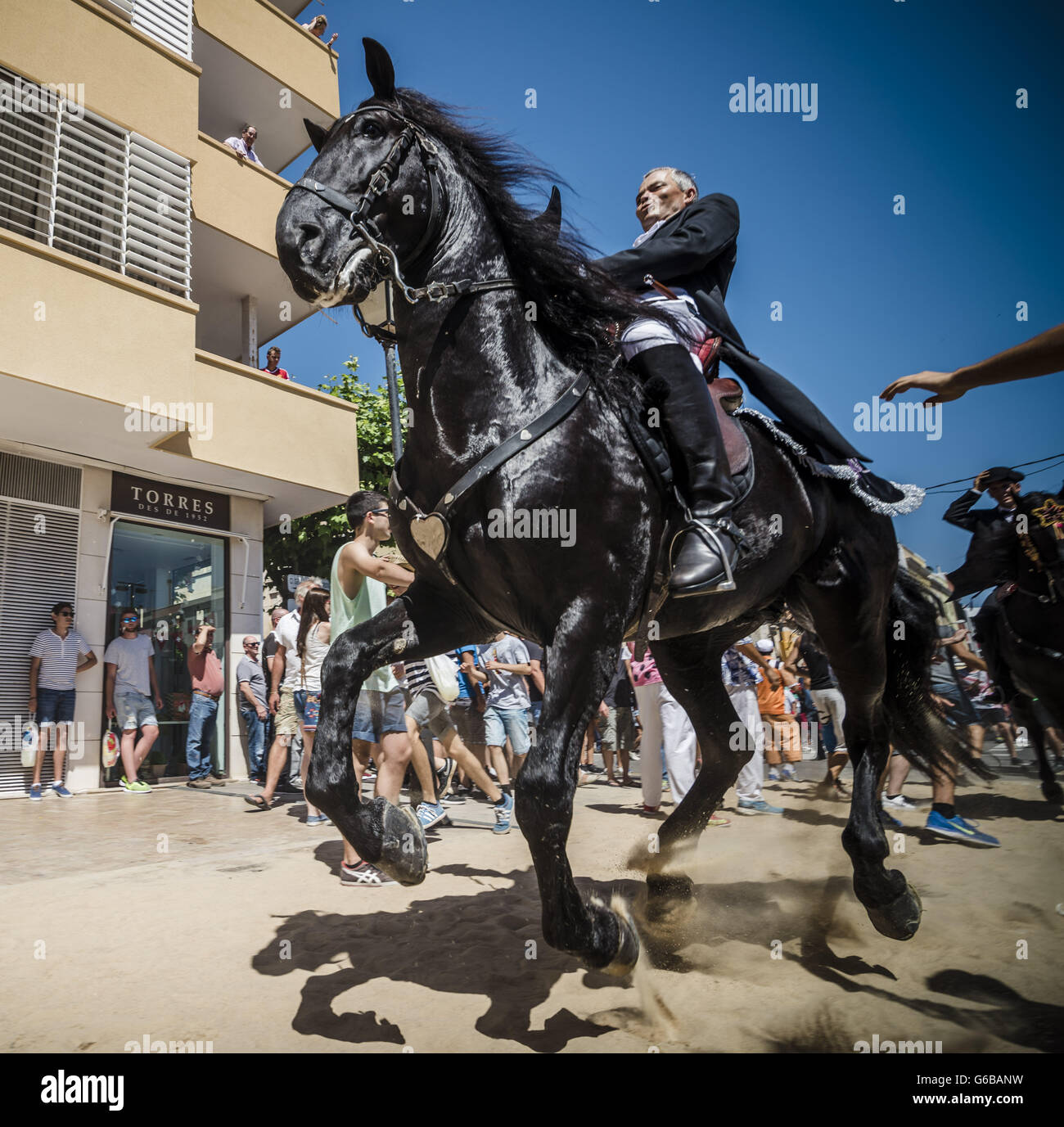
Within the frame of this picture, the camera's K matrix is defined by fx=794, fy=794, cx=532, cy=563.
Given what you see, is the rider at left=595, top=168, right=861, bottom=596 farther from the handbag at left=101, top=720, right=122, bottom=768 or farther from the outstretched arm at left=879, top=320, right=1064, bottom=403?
the handbag at left=101, top=720, right=122, bottom=768

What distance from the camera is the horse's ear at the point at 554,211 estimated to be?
3.27 meters

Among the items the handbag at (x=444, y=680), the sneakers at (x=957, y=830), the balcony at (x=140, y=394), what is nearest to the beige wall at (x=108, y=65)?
the balcony at (x=140, y=394)

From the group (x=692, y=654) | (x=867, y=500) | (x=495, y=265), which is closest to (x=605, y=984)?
(x=692, y=654)

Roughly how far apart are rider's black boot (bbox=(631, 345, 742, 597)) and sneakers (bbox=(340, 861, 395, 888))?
3.24m

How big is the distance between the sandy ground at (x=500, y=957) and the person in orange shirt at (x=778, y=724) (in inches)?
185

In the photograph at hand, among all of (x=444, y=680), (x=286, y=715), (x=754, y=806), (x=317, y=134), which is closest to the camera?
(x=317, y=134)

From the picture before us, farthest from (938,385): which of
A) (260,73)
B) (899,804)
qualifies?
(260,73)

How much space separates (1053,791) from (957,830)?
6.22 feet

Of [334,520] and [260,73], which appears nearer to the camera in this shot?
[260,73]

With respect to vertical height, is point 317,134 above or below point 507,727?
above

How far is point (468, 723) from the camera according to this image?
9.47 metres

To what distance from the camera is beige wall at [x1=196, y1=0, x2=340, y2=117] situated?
1391cm

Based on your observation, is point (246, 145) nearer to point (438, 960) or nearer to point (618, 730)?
point (618, 730)
